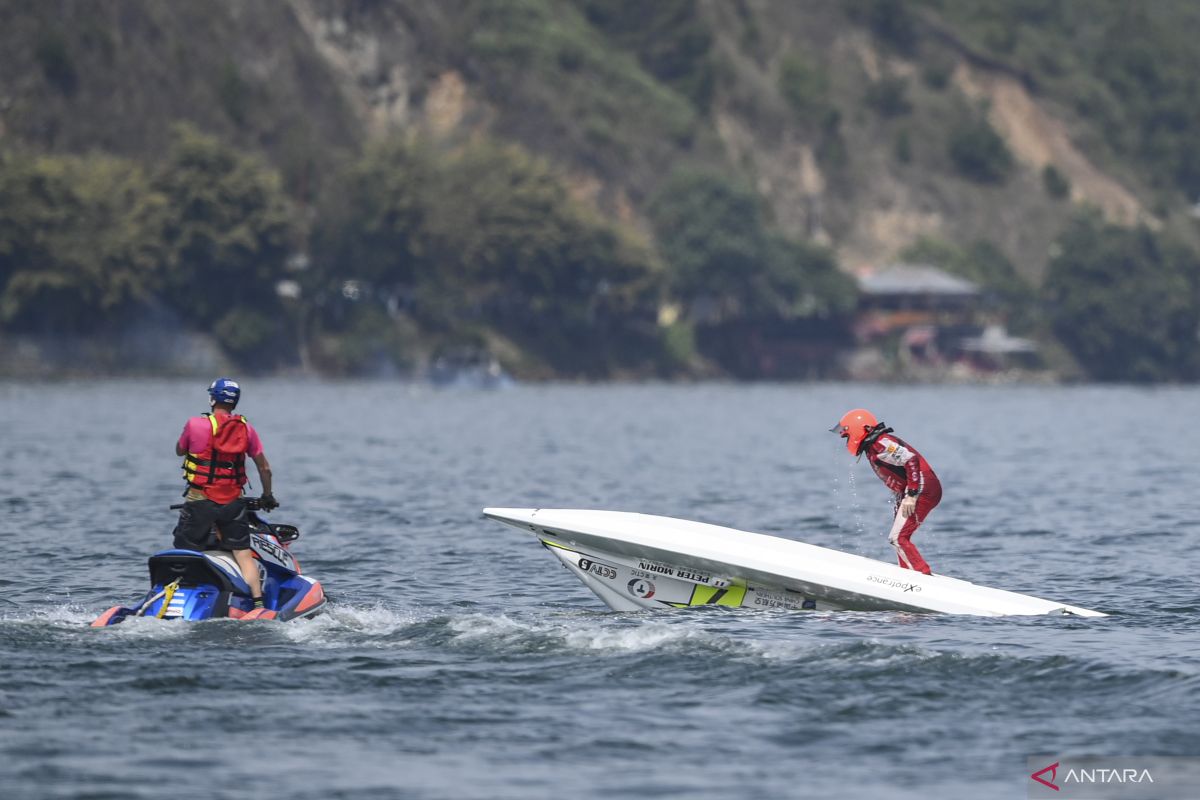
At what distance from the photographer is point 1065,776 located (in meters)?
13.7

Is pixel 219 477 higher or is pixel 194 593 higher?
pixel 219 477

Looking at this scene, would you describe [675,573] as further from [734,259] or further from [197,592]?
[734,259]

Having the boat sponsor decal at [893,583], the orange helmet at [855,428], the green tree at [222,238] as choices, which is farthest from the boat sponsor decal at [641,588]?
the green tree at [222,238]

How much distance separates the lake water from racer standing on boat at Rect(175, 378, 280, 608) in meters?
0.91

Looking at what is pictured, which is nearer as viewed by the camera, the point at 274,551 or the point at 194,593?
the point at 194,593

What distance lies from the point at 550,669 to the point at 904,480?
20.7ft

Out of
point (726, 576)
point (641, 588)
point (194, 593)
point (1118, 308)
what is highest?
point (1118, 308)

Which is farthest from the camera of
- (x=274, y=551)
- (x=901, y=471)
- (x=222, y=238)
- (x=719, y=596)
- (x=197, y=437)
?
(x=222, y=238)

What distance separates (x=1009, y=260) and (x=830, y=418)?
9019cm

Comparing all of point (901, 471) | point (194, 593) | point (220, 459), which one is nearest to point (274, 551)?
point (194, 593)

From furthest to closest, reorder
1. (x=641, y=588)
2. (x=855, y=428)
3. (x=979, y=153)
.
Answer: (x=979, y=153) → (x=855, y=428) → (x=641, y=588)

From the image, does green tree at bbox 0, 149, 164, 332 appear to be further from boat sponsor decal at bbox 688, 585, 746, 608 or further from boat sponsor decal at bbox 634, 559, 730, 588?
boat sponsor decal at bbox 688, 585, 746, 608

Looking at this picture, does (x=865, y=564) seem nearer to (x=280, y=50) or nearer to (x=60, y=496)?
(x=60, y=496)

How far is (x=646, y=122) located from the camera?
152000 millimetres
